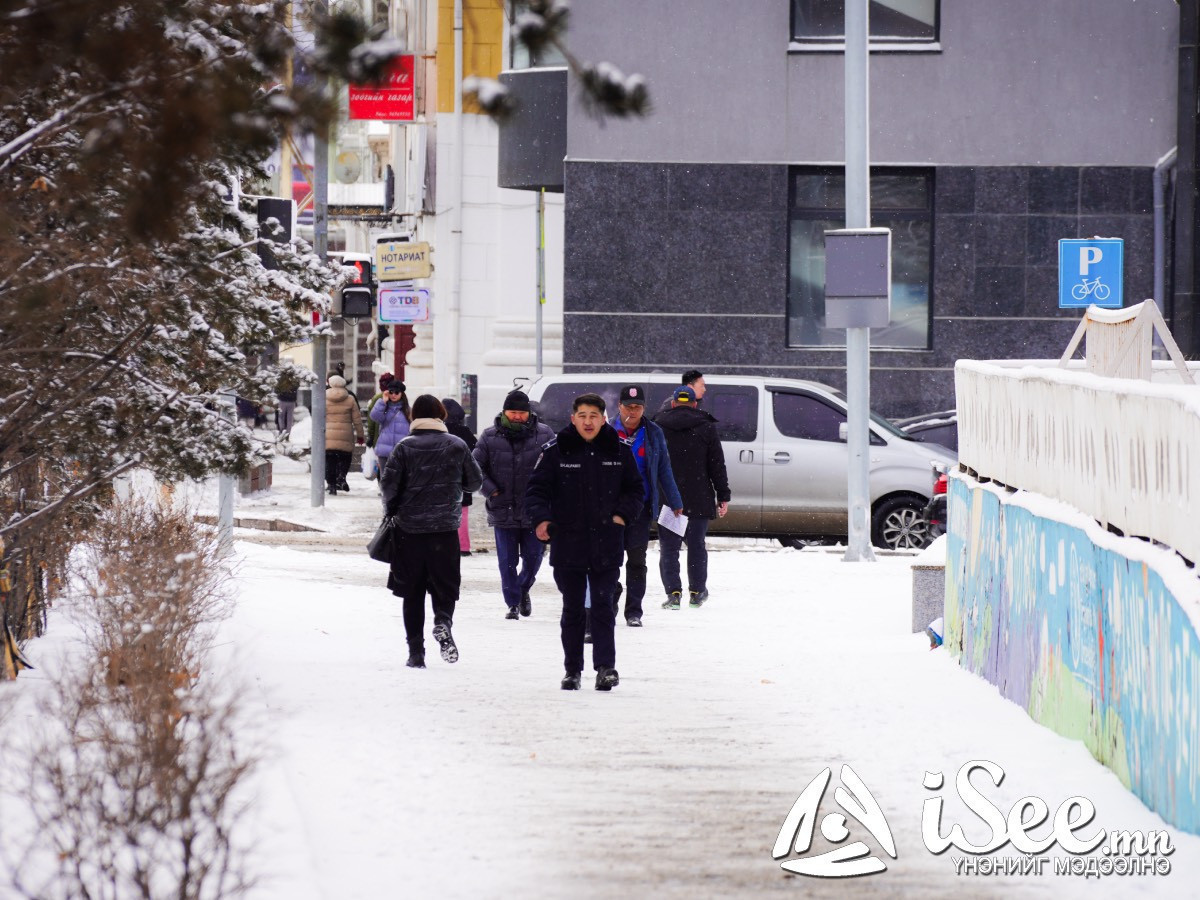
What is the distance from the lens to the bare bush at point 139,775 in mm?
4965

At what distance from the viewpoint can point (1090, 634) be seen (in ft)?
26.1

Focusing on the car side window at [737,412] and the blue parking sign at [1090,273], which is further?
the blue parking sign at [1090,273]

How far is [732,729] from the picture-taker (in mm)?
9320

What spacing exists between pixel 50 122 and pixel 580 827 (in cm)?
322

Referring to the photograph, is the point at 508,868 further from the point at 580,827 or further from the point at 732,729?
the point at 732,729

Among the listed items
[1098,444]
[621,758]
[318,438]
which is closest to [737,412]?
[318,438]

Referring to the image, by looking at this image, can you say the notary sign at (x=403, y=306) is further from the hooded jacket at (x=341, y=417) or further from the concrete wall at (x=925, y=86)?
the concrete wall at (x=925, y=86)

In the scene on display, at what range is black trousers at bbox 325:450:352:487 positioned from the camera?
2722cm

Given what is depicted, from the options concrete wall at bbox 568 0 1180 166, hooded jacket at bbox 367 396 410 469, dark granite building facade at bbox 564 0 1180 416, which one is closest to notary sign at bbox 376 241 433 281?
dark granite building facade at bbox 564 0 1180 416

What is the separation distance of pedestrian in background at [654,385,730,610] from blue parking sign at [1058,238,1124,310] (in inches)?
249

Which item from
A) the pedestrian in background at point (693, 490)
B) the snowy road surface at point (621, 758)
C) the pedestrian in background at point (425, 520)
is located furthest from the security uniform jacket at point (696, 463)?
the pedestrian in background at point (425, 520)

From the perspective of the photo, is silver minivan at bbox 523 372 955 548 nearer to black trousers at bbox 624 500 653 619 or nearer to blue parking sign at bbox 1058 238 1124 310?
blue parking sign at bbox 1058 238 1124 310

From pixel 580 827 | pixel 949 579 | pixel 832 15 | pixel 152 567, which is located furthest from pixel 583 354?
pixel 580 827

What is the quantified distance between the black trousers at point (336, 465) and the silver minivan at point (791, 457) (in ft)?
25.9
